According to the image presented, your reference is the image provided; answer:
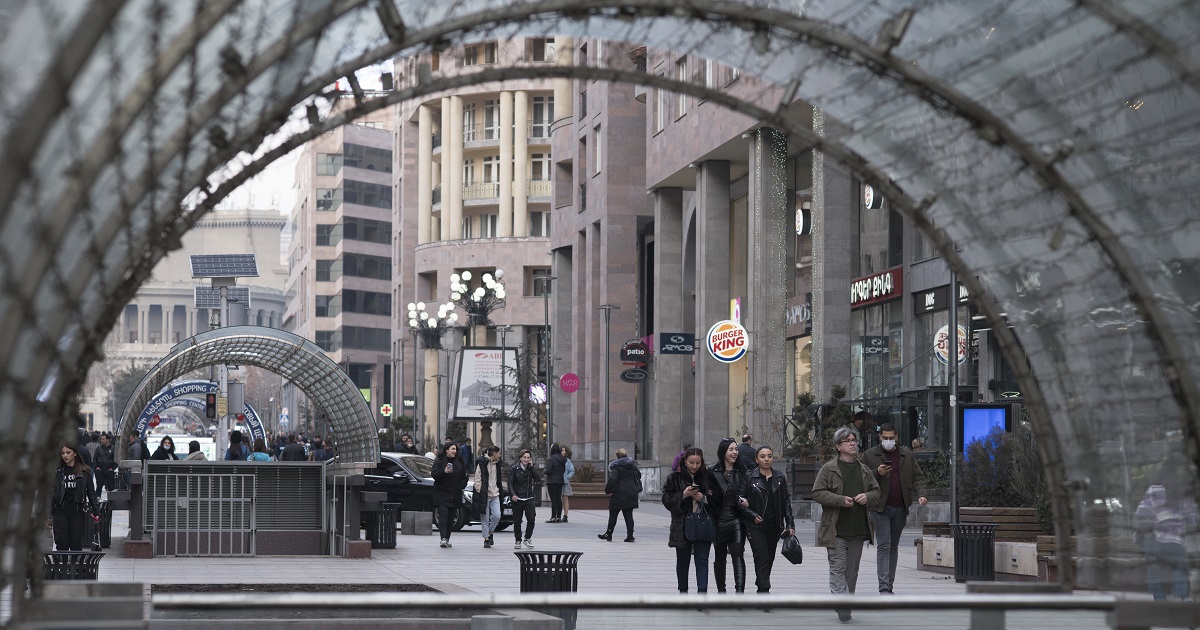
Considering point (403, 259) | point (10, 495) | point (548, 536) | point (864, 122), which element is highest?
point (403, 259)

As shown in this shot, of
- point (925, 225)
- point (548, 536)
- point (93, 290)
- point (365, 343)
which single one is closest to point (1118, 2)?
point (925, 225)

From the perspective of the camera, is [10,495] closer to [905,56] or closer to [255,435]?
[905,56]

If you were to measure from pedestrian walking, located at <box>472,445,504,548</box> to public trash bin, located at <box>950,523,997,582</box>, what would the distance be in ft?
30.0

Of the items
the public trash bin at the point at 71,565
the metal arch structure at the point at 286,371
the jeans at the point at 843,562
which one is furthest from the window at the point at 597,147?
the public trash bin at the point at 71,565

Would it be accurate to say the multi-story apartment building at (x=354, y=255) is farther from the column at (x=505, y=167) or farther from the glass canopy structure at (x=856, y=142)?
the glass canopy structure at (x=856, y=142)

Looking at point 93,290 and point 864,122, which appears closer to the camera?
point 93,290

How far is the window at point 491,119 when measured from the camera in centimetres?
10275

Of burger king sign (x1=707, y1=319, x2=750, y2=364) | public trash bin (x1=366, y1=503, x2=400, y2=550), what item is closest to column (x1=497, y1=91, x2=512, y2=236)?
burger king sign (x1=707, y1=319, x2=750, y2=364)

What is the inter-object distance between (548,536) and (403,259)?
85.4 meters

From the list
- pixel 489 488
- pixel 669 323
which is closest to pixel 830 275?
pixel 669 323

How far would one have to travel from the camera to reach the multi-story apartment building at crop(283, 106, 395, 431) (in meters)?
139

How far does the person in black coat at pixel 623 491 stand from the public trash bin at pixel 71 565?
49.7 ft

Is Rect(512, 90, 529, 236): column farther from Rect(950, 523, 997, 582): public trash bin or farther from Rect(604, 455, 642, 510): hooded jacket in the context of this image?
Rect(950, 523, 997, 582): public trash bin

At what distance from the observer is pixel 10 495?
297 inches
